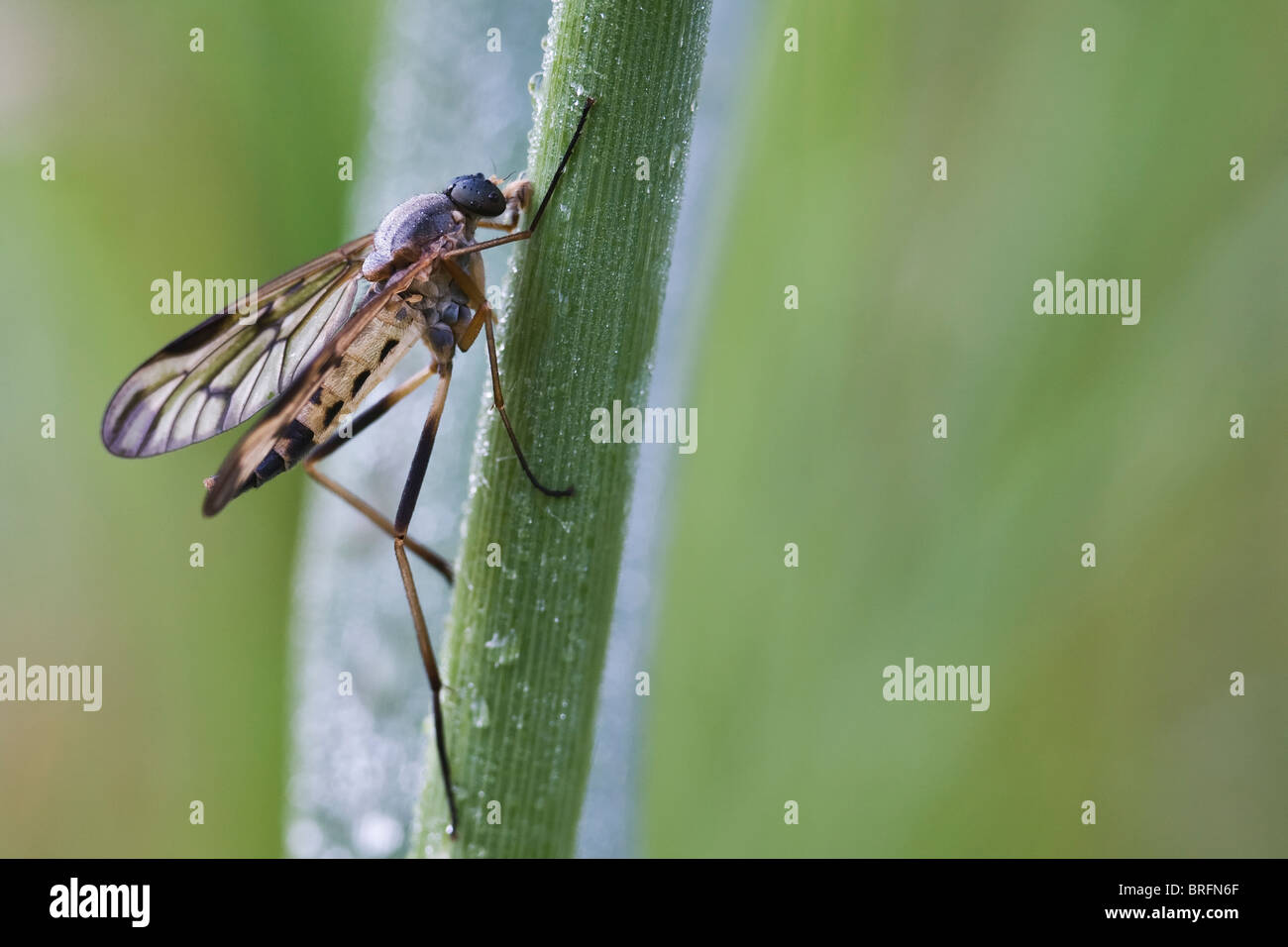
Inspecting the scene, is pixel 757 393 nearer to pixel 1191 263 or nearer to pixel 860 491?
pixel 860 491

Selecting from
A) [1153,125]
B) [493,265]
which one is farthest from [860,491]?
[493,265]
